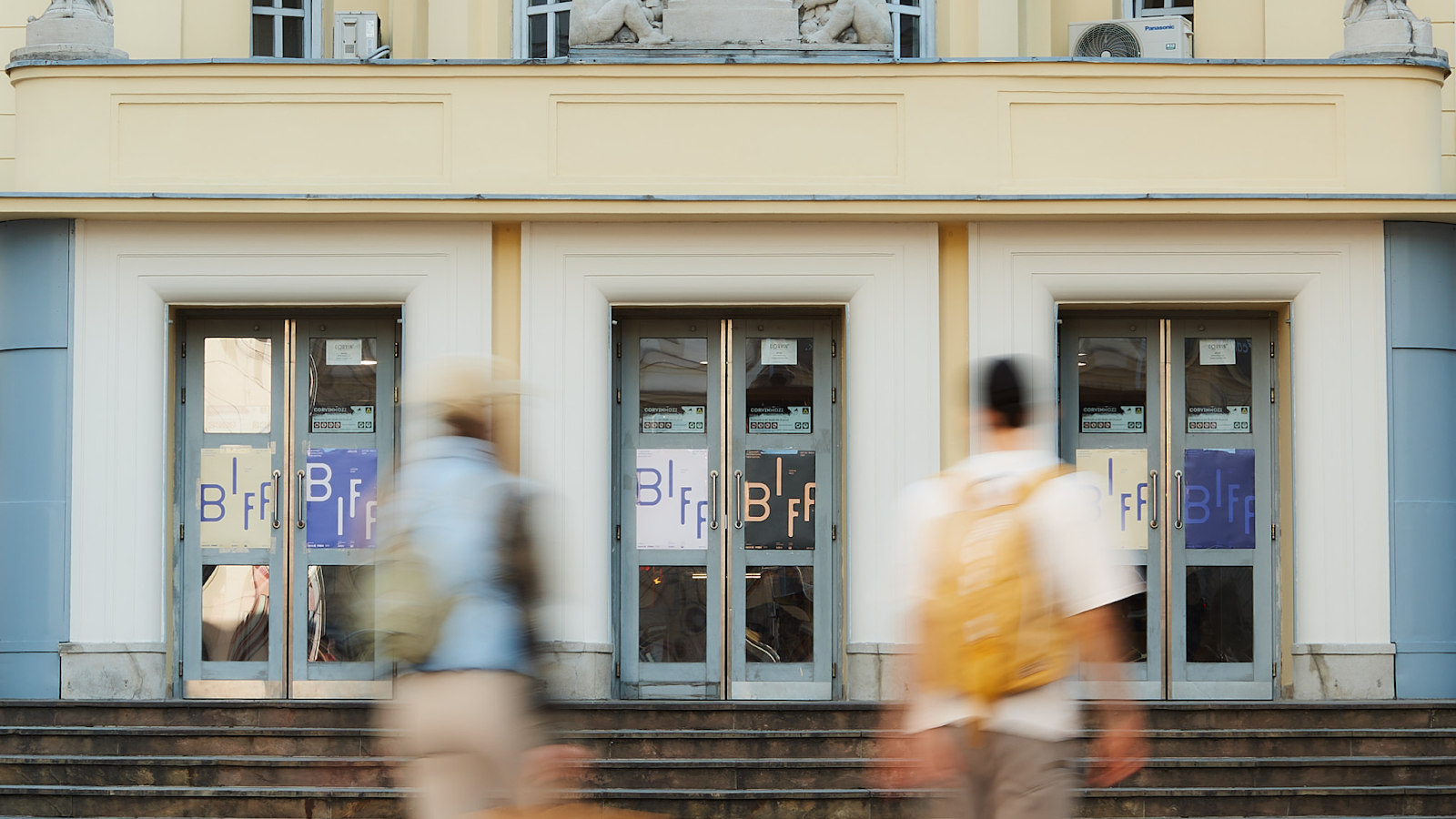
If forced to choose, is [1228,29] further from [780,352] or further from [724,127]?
[780,352]

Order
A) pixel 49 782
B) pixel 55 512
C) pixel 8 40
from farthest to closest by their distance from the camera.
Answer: pixel 8 40 < pixel 55 512 < pixel 49 782

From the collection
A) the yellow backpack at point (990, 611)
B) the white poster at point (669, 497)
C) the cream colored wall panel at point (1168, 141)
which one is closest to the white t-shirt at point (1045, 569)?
the yellow backpack at point (990, 611)

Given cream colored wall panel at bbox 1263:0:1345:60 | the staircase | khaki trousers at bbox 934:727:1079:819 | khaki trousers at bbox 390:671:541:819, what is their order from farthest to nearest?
cream colored wall panel at bbox 1263:0:1345:60
the staircase
khaki trousers at bbox 390:671:541:819
khaki trousers at bbox 934:727:1079:819

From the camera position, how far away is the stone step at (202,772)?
8.89 metres

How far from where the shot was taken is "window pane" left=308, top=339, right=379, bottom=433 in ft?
37.0

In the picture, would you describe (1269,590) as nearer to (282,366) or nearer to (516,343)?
(516,343)

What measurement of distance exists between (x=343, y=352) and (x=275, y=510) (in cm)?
121

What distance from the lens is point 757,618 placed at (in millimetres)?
11188

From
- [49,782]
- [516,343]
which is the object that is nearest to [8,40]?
[516,343]

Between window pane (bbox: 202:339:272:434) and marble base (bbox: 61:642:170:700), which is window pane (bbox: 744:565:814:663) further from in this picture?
marble base (bbox: 61:642:170:700)

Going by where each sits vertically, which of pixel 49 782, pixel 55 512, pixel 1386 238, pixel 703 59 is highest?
pixel 703 59

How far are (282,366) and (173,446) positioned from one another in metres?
0.92

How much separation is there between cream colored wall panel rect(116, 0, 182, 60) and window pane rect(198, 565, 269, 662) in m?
3.88

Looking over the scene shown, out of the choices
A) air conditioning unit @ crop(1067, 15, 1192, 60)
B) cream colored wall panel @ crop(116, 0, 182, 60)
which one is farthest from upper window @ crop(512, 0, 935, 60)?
air conditioning unit @ crop(1067, 15, 1192, 60)
